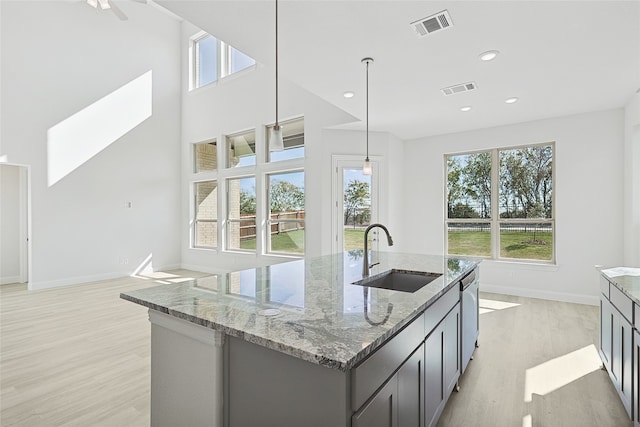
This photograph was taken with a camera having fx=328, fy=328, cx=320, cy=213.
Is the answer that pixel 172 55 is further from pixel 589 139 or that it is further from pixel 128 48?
pixel 589 139

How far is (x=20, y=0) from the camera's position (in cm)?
562

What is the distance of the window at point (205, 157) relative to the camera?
25.9 ft

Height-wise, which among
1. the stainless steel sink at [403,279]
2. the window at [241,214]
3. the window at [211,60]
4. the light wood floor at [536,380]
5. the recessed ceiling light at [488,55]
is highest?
the window at [211,60]

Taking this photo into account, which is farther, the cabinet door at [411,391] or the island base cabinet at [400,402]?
the cabinet door at [411,391]

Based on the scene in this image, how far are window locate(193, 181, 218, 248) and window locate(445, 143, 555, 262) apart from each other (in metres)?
5.15

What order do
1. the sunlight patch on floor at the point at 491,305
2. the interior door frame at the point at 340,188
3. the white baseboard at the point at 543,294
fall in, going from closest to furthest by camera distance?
the sunlight patch on floor at the point at 491,305, the white baseboard at the point at 543,294, the interior door frame at the point at 340,188

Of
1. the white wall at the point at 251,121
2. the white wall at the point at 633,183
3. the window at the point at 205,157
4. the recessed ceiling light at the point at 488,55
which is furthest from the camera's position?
the window at the point at 205,157

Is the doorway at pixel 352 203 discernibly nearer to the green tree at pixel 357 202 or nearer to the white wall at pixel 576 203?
the green tree at pixel 357 202

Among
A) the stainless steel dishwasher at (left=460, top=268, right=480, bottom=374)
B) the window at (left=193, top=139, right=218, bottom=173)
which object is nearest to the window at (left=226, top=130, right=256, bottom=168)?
the window at (left=193, top=139, right=218, bottom=173)

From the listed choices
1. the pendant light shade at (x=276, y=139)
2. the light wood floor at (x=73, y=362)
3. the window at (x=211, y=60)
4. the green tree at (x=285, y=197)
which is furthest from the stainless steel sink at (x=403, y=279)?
the window at (x=211, y=60)

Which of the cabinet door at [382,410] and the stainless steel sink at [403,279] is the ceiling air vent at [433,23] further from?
the cabinet door at [382,410]

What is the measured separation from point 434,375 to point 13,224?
8155 millimetres

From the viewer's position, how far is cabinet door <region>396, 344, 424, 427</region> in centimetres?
140

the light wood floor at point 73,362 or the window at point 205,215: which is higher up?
the window at point 205,215
